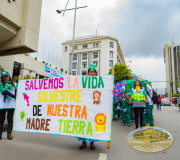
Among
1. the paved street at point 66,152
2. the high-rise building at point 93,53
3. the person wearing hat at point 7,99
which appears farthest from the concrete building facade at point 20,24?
the high-rise building at point 93,53

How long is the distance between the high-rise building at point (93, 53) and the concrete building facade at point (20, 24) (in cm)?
3881

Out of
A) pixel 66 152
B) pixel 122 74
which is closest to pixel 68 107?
pixel 66 152

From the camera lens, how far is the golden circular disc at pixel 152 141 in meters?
3.34

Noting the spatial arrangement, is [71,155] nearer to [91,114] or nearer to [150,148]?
[91,114]

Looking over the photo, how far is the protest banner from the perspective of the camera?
3355 millimetres

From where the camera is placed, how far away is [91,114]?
11.2 ft

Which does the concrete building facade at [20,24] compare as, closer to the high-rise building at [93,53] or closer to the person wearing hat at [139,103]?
the person wearing hat at [139,103]

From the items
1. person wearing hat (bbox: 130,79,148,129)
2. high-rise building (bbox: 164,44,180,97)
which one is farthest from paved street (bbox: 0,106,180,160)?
high-rise building (bbox: 164,44,180,97)

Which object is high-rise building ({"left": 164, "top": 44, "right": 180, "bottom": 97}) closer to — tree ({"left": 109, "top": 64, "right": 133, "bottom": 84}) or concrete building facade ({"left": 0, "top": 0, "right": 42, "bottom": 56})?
tree ({"left": 109, "top": 64, "right": 133, "bottom": 84})

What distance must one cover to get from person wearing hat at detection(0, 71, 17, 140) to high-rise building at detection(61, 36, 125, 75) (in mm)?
42265

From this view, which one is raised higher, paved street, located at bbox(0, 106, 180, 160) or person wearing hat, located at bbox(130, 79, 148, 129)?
person wearing hat, located at bbox(130, 79, 148, 129)

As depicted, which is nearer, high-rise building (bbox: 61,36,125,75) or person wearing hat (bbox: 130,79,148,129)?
person wearing hat (bbox: 130,79,148,129)

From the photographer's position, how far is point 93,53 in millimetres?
50250

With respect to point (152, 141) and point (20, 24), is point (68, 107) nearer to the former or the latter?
point (152, 141)
